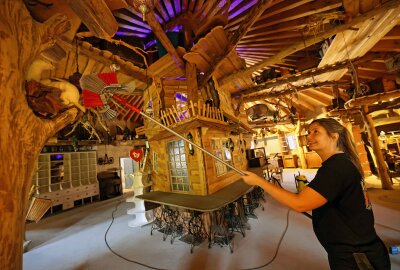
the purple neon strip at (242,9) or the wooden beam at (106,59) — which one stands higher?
the purple neon strip at (242,9)

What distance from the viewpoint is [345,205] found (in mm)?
1428

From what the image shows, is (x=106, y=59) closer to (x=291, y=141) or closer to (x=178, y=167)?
(x=178, y=167)

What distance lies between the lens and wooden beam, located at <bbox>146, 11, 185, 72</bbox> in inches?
133

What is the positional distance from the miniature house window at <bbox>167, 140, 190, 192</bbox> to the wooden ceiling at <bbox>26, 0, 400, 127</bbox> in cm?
250

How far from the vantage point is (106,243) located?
5.01m

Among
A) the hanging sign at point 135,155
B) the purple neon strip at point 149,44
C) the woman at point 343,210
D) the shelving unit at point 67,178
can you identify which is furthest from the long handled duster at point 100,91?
the shelving unit at point 67,178

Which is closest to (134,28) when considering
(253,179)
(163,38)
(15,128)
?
(163,38)

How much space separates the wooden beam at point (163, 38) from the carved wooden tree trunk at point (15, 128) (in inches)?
102

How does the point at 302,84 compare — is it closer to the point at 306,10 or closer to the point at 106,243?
the point at 306,10

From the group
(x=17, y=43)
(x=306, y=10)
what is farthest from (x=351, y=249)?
(x=306, y=10)

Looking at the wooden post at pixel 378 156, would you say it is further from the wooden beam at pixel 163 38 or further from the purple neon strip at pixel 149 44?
the purple neon strip at pixel 149 44

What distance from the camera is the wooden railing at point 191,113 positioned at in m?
4.51

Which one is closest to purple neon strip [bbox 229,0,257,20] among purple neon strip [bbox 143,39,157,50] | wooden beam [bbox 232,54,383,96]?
wooden beam [bbox 232,54,383,96]

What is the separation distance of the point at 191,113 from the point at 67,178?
32.7 ft
